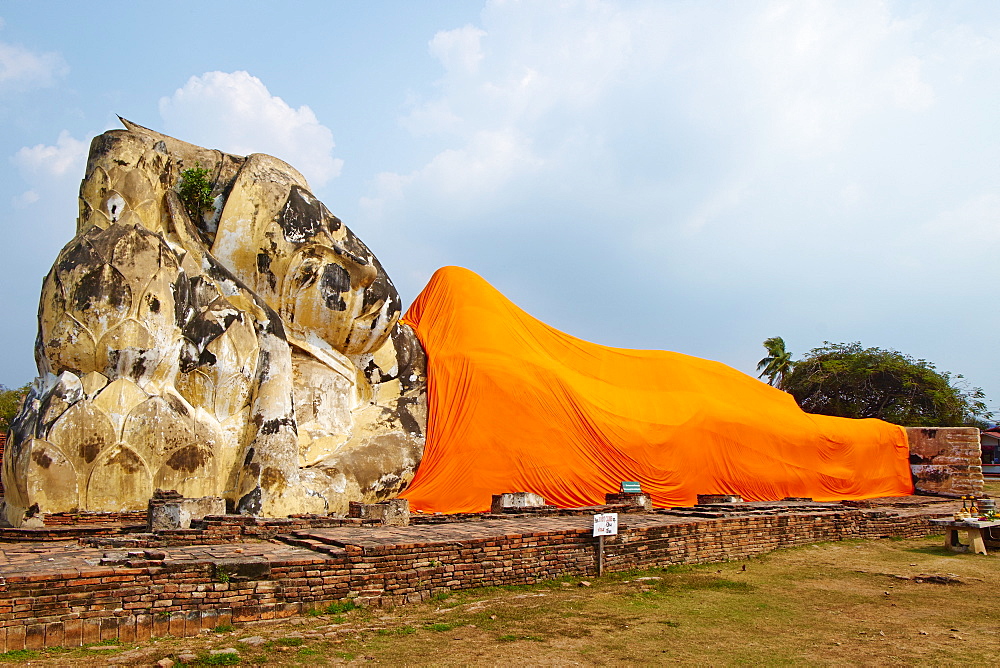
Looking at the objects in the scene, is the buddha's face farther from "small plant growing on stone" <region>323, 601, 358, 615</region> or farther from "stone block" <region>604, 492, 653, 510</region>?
"small plant growing on stone" <region>323, 601, 358, 615</region>

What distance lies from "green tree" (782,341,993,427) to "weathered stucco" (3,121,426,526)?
23.0 metres

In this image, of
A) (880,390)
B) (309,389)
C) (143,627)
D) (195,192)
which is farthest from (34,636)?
(880,390)

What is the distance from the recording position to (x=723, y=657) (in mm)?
4992

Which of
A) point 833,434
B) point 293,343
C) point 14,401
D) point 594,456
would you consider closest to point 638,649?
point 293,343

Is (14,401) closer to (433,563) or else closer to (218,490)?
(218,490)

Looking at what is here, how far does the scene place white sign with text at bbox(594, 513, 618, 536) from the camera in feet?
24.9

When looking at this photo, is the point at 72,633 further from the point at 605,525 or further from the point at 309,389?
the point at 309,389

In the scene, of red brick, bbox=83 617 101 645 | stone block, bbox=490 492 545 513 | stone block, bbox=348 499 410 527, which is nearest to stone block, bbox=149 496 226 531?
stone block, bbox=348 499 410 527

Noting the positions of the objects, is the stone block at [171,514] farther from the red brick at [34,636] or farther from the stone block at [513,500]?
the stone block at [513,500]

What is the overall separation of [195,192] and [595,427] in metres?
8.58

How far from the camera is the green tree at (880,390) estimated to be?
3073 centimetres

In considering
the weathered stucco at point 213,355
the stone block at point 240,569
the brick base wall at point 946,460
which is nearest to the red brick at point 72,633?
the stone block at point 240,569

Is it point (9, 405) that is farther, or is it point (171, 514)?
point (9, 405)

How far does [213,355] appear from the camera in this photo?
11.8 meters
